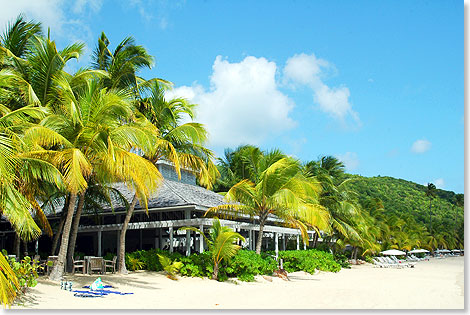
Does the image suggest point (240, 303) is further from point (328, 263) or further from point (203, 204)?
point (328, 263)

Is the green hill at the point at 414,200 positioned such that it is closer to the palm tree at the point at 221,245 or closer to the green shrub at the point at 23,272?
the palm tree at the point at 221,245

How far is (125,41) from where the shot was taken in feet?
58.1

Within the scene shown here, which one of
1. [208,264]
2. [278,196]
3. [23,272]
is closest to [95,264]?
[208,264]

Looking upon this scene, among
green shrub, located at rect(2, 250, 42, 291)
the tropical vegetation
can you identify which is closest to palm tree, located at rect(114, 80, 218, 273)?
the tropical vegetation

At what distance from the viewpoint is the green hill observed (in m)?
76.6

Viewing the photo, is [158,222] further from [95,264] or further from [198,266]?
[95,264]

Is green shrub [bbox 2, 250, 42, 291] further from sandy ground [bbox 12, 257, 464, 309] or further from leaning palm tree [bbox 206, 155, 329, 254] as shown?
leaning palm tree [bbox 206, 155, 329, 254]

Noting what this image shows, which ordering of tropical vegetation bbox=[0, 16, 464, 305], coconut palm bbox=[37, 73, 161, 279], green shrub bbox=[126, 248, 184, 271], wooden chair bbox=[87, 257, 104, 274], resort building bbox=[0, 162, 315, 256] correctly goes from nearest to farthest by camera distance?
tropical vegetation bbox=[0, 16, 464, 305], coconut palm bbox=[37, 73, 161, 279], wooden chair bbox=[87, 257, 104, 274], green shrub bbox=[126, 248, 184, 271], resort building bbox=[0, 162, 315, 256]

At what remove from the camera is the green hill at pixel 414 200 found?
3014 inches

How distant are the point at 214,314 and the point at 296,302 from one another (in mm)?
2937

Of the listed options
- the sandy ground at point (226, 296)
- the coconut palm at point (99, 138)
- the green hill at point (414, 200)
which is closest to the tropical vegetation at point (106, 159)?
the coconut palm at point (99, 138)

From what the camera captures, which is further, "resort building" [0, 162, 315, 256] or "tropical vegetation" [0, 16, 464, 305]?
"resort building" [0, 162, 315, 256]

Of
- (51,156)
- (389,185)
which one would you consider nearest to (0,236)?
(51,156)

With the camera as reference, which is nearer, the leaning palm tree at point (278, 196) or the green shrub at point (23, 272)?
the green shrub at point (23, 272)
